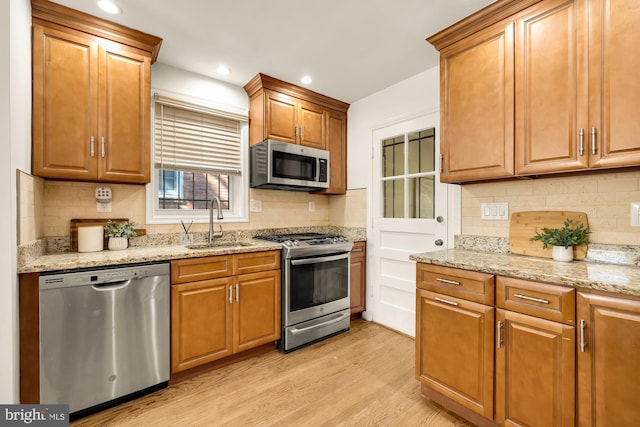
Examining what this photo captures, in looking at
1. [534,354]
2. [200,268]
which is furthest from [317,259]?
[534,354]

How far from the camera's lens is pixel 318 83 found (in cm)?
298

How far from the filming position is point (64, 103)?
1.92 metres

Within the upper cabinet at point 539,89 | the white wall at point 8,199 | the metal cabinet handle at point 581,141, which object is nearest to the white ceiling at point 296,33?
the upper cabinet at point 539,89

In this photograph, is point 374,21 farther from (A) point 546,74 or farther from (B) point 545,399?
(B) point 545,399

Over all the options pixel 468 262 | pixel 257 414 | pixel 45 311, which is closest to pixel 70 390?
pixel 45 311

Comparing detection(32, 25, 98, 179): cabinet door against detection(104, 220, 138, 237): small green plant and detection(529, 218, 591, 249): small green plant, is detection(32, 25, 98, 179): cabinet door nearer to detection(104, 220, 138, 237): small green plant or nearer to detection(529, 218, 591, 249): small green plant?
detection(104, 220, 138, 237): small green plant

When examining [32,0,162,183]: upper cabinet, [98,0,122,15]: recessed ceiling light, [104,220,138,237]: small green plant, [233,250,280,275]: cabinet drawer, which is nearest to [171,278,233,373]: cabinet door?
[233,250,280,275]: cabinet drawer

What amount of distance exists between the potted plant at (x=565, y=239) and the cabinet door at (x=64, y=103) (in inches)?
118

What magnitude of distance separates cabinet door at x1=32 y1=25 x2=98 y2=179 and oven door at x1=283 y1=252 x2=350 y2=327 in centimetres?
169

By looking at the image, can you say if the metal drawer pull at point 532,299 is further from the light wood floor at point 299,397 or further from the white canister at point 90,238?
the white canister at point 90,238

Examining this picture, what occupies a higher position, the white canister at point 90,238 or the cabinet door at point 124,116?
the cabinet door at point 124,116

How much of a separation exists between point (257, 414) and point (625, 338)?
186 centimetres

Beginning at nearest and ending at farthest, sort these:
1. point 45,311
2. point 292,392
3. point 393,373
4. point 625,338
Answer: point 625,338 → point 45,311 → point 292,392 → point 393,373

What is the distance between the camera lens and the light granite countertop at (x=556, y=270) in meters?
1.24
